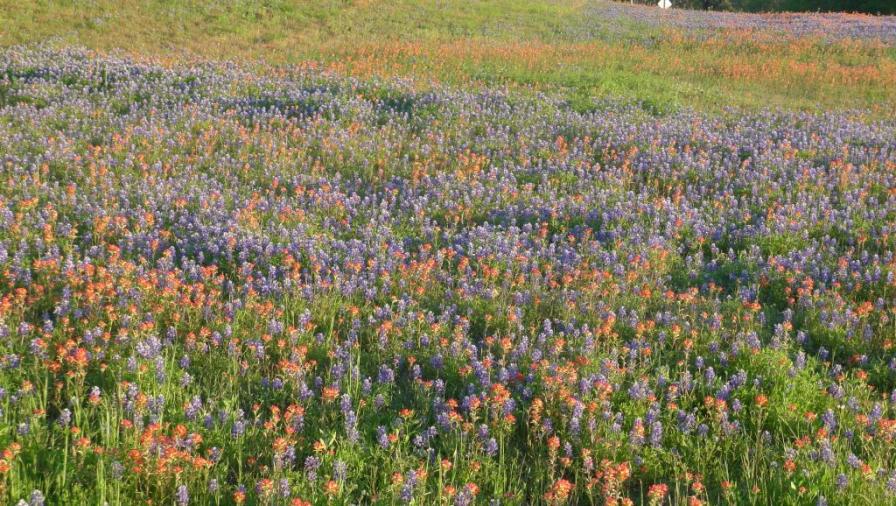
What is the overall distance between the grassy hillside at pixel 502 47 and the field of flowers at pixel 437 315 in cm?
633

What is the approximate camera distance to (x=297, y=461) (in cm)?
455

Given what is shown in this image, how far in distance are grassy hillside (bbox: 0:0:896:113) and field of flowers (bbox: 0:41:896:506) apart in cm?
633

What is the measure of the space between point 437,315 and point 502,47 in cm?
1842

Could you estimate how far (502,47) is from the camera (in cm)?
2348

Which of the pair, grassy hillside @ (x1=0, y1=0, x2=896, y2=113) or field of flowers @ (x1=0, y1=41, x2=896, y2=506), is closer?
field of flowers @ (x1=0, y1=41, x2=896, y2=506)

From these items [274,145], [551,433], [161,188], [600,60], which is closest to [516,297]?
[551,433]

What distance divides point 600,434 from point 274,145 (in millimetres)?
8064

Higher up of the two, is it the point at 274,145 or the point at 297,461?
the point at 274,145

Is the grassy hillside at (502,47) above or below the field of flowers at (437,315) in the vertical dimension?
above

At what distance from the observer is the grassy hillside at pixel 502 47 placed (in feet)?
60.4

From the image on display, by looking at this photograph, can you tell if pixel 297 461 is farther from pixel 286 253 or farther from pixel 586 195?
pixel 586 195

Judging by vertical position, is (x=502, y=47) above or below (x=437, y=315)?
above

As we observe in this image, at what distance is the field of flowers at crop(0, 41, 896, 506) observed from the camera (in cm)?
436

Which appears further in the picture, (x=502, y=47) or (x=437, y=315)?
(x=502, y=47)
